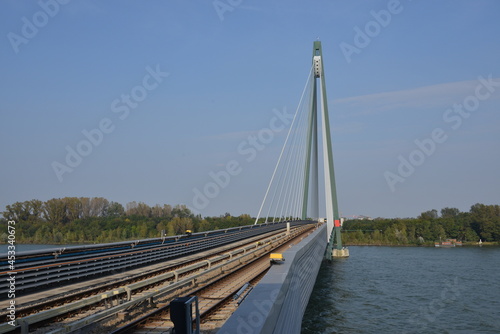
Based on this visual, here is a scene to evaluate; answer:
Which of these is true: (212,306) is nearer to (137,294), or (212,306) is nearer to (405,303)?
(137,294)

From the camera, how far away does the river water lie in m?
21.7

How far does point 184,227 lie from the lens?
91188mm

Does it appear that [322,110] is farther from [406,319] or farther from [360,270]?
[406,319]

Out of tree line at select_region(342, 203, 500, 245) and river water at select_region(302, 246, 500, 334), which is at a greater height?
tree line at select_region(342, 203, 500, 245)

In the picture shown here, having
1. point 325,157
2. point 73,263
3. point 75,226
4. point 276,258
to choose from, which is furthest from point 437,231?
point 73,263

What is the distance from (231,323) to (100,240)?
87.2 metres

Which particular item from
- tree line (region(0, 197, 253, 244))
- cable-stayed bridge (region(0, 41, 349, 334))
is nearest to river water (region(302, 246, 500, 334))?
cable-stayed bridge (region(0, 41, 349, 334))

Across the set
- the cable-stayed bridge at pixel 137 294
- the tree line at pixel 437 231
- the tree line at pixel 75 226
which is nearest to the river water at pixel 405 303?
the cable-stayed bridge at pixel 137 294

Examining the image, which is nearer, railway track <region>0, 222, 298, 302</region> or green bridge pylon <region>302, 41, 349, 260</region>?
railway track <region>0, 222, 298, 302</region>

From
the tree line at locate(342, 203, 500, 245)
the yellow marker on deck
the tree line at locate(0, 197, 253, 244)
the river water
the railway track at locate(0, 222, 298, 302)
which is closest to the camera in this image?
the railway track at locate(0, 222, 298, 302)

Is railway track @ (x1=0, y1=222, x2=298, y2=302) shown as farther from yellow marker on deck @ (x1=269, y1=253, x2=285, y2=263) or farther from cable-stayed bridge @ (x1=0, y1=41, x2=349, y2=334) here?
yellow marker on deck @ (x1=269, y1=253, x2=285, y2=263)

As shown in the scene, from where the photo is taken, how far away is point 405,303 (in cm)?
2762

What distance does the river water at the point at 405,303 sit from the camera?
2172cm

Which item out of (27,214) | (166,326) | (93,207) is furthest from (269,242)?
(93,207)
